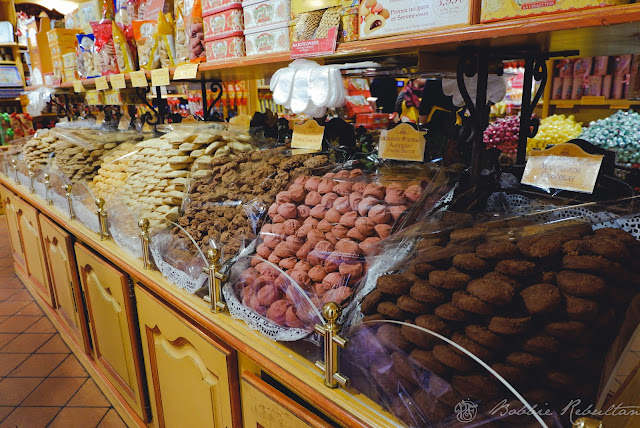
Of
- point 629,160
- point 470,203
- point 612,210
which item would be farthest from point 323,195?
point 629,160

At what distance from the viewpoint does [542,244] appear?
2.48 feet

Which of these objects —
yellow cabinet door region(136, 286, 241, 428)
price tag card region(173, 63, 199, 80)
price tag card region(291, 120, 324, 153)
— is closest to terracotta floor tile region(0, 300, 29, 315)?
yellow cabinet door region(136, 286, 241, 428)

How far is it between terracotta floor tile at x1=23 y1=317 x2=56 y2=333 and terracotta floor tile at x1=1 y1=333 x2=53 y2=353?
0.05 m

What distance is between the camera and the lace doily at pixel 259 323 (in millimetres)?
954

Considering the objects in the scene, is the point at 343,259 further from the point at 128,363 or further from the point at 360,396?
the point at 128,363

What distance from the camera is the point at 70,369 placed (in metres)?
2.38

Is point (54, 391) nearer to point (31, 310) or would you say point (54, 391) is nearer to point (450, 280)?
point (31, 310)

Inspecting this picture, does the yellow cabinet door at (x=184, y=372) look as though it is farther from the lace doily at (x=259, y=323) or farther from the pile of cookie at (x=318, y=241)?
the pile of cookie at (x=318, y=241)

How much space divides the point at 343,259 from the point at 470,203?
344mm

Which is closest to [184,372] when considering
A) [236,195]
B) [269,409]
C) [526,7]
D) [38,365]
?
[269,409]

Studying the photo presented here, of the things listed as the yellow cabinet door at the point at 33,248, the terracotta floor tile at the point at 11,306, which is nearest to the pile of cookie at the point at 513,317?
the yellow cabinet door at the point at 33,248

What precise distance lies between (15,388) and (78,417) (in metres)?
0.49

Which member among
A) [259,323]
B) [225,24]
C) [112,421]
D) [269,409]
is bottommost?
[112,421]
